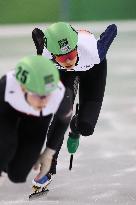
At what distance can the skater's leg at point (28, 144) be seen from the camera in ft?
9.37

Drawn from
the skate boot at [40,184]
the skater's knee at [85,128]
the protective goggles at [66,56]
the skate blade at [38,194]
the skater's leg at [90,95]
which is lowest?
the skate blade at [38,194]

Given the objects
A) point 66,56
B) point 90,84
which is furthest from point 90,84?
point 66,56

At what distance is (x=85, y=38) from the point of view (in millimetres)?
3518

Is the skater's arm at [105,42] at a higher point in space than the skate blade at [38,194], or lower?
higher

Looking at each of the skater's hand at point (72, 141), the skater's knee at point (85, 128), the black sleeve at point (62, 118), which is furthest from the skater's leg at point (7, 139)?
the skater's hand at point (72, 141)

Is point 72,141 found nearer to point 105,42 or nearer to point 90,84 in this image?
point 90,84

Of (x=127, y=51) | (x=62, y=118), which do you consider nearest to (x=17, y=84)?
(x=62, y=118)

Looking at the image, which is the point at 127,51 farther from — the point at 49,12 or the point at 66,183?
the point at 66,183

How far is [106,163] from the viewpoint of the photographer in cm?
420

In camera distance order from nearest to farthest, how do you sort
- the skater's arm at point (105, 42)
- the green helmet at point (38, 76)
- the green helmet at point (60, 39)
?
the green helmet at point (38, 76)
the green helmet at point (60, 39)
the skater's arm at point (105, 42)

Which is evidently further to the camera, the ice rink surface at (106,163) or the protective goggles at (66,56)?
the ice rink surface at (106,163)

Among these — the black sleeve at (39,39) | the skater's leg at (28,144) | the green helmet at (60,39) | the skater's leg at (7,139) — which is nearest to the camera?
the skater's leg at (7,139)

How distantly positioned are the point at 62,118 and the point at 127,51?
4736 mm

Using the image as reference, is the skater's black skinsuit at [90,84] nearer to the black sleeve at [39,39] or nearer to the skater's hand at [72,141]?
the skater's hand at [72,141]
